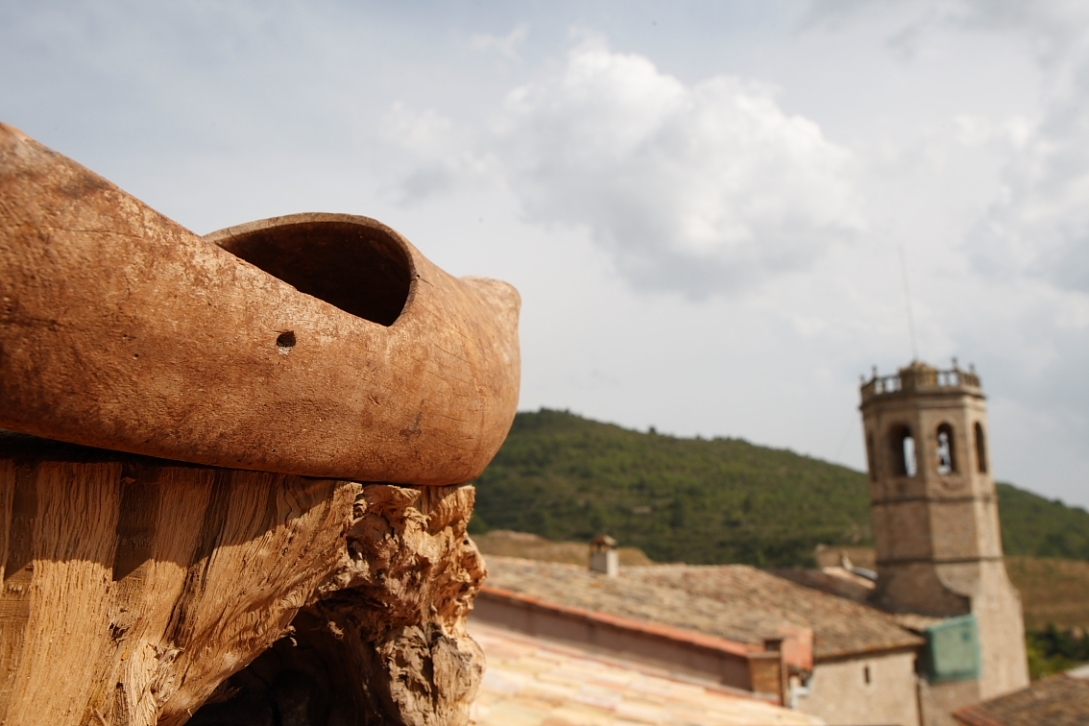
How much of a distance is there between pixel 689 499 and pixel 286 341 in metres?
44.8

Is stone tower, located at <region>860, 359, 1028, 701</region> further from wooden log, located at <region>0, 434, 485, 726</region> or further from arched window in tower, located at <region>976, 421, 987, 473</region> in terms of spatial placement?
wooden log, located at <region>0, 434, 485, 726</region>

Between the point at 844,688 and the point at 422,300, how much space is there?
17353 mm

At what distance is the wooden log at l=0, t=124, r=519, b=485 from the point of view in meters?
1.49

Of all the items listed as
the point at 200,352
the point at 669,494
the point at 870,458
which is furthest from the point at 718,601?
the point at 669,494

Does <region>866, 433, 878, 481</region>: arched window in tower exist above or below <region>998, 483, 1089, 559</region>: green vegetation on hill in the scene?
above

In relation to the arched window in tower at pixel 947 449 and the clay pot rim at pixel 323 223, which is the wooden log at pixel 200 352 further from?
the arched window in tower at pixel 947 449

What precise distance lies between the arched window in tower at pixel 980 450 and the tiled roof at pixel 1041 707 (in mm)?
7022

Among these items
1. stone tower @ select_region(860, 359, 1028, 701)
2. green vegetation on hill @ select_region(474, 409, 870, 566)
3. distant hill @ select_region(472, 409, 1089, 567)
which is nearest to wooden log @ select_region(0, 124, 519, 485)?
stone tower @ select_region(860, 359, 1028, 701)

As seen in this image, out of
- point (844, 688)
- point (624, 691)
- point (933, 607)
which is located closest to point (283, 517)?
point (624, 691)

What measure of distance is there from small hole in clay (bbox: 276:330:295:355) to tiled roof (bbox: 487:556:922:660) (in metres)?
8.47

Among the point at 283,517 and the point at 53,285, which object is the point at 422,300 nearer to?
the point at 283,517

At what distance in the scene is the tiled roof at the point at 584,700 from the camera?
4.46m

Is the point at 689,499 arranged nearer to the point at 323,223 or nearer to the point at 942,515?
the point at 942,515

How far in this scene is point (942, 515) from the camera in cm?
2264
